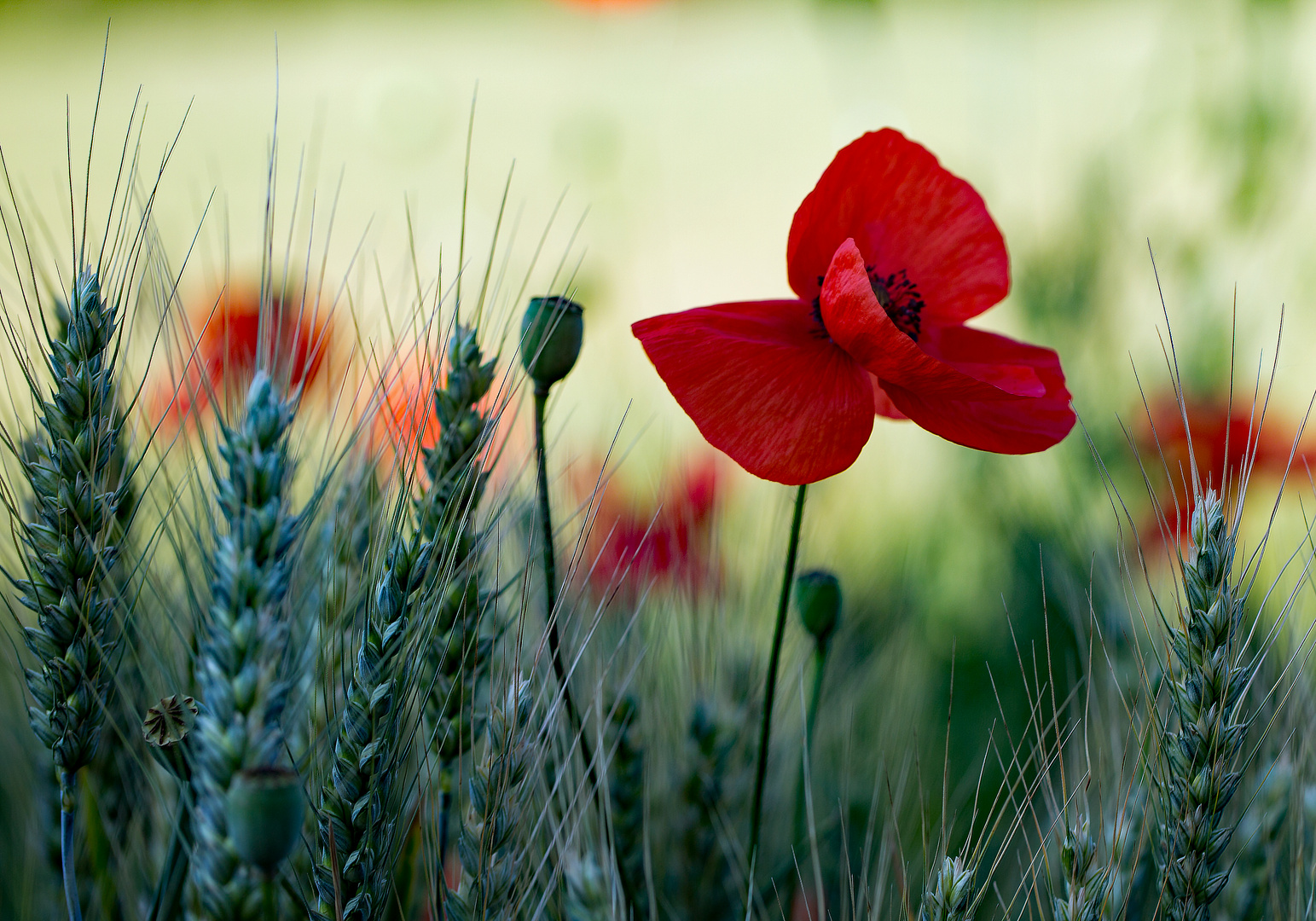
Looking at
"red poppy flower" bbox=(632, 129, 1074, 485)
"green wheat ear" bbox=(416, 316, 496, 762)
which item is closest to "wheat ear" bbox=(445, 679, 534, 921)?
"green wheat ear" bbox=(416, 316, 496, 762)

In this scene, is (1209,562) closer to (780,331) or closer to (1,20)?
(780,331)

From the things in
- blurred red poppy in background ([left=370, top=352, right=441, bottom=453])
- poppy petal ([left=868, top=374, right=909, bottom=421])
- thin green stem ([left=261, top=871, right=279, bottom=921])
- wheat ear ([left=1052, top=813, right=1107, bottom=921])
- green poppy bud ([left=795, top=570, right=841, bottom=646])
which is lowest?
wheat ear ([left=1052, top=813, right=1107, bottom=921])

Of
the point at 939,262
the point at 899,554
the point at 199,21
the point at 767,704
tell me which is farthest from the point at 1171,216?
the point at 199,21

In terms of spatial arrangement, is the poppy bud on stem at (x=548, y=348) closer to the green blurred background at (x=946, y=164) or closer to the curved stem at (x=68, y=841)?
the green blurred background at (x=946, y=164)

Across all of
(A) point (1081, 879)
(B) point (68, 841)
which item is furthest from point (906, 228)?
(B) point (68, 841)

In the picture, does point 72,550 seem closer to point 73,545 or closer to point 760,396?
point 73,545

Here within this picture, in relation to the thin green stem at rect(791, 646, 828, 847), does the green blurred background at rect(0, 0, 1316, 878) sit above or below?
above

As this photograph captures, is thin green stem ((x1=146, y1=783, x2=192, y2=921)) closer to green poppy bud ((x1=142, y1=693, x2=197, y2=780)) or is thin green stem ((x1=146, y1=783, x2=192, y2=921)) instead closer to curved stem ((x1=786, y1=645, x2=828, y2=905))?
green poppy bud ((x1=142, y1=693, x2=197, y2=780))
